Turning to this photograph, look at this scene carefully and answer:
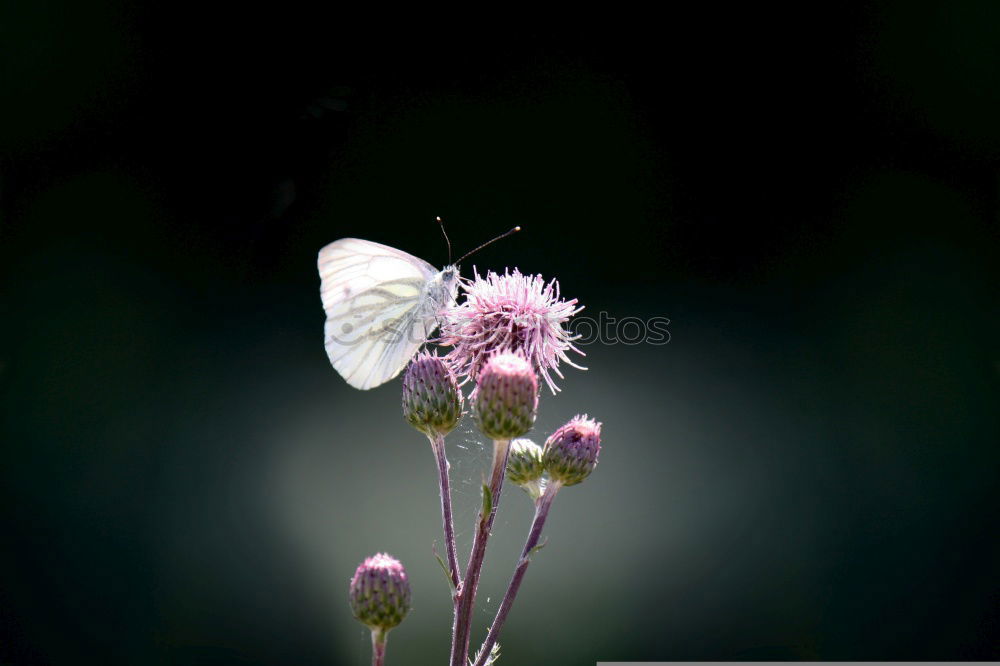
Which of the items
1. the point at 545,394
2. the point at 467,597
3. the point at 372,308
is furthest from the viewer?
the point at 545,394

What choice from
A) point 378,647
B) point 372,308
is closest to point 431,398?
point 372,308

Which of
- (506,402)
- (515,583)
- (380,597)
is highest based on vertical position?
(506,402)

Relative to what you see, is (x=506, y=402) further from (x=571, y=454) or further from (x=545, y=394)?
(x=545, y=394)

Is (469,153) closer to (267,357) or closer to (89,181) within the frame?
(267,357)

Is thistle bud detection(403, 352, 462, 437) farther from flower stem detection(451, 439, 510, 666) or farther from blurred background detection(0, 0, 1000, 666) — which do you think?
blurred background detection(0, 0, 1000, 666)

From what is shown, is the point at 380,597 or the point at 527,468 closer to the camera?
the point at 380,597

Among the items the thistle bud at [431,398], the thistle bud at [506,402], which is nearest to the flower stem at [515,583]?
the thistle bud at [506,402]

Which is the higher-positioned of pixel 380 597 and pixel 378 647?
pixel 380 597
